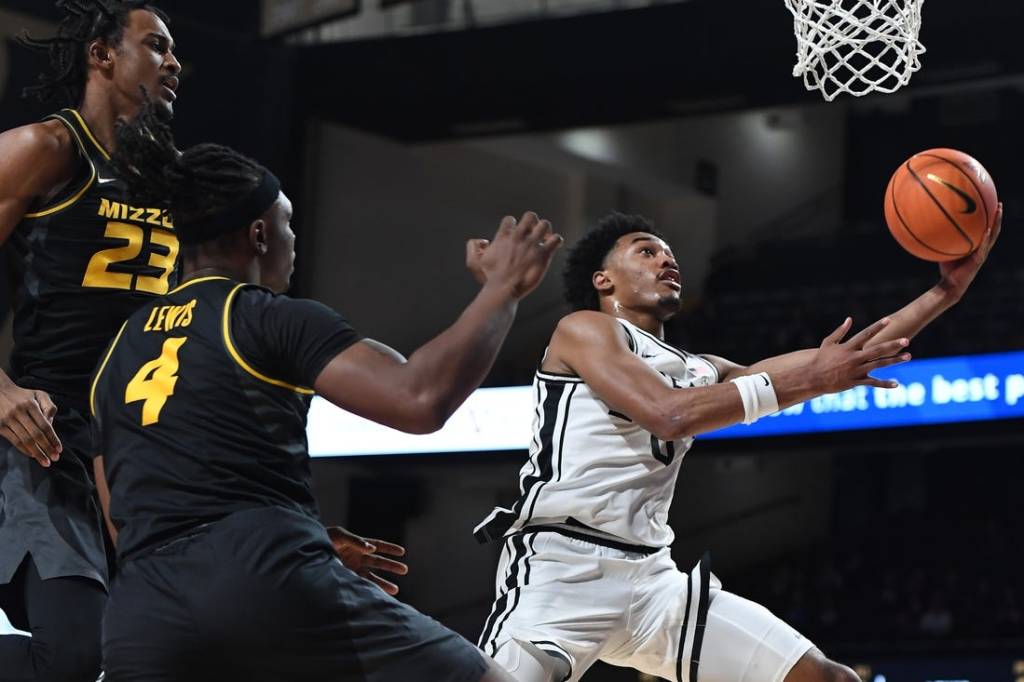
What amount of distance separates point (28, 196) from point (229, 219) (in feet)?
2.86

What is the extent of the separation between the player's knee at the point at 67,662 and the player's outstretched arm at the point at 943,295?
Answer: 2475 millimetres

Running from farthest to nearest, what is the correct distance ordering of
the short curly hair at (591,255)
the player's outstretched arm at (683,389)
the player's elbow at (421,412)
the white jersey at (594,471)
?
the short curly hair at (591,255)
the white jersey at (594,471)
the player's outstretched arm at (683,389)
the player's elbow at (421,412)

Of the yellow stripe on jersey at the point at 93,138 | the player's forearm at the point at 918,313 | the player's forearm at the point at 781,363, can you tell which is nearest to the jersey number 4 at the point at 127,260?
the yellow stripe on jersey at the point at 93,138

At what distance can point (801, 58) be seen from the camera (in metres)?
5.14

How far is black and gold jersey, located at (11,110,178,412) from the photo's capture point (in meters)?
3.71

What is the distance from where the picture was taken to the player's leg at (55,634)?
3342 millimetres

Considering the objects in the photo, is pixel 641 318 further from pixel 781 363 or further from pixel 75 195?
pixel 75 195

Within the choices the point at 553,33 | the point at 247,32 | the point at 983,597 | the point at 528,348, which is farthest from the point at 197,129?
the point at 983,597

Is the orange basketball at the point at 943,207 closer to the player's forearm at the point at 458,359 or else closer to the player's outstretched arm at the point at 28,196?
the player's forearm at the point at 458,359

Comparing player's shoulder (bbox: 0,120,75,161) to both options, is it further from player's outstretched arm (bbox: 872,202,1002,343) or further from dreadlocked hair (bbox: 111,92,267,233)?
player's outstretched arm (bbox: 872,202,1002,343)

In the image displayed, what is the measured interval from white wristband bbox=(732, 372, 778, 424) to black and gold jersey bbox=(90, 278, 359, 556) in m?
1.60

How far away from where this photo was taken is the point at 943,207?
4.46m

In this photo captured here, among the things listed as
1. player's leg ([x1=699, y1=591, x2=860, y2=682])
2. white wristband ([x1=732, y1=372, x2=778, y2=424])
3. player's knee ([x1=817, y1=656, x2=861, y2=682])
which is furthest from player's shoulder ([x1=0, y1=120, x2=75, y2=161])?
player's knee ([x1=817, y1=656, x2=861, y2=682])

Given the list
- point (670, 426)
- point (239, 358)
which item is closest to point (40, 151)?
point (239, 358)
